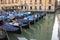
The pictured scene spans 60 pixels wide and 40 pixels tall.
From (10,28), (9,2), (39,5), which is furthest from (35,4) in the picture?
(10,28)

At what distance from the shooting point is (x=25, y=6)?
711 inches

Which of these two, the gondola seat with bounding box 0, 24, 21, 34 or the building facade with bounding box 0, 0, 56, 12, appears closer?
the gondola seat with bounding box 0, 24, 21, 34

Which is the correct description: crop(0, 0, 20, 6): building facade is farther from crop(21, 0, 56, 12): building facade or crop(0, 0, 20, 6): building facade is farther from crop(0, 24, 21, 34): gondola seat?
crop(0, 24, 21, 34): gondola seat

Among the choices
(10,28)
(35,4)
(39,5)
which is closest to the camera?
(10,28)

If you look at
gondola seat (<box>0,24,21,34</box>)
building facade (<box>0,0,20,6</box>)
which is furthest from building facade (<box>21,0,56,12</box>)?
gondola seat (<box>0,24,21,34</box>)

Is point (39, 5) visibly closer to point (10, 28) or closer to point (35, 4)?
point (35, 4)

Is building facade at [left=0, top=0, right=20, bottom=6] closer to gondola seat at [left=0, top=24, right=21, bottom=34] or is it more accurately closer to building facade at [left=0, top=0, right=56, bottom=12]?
building facade at [left=0, top=0, right=56, bottom=12]

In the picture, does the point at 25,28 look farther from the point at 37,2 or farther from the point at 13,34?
the point at 37,2

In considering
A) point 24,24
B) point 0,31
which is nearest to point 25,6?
point 24,24

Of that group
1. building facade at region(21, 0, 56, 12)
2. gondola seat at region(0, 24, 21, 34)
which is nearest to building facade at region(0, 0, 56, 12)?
building facade at region(21, 0, 56, 12)

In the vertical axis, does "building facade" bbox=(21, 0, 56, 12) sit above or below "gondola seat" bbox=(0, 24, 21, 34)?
below

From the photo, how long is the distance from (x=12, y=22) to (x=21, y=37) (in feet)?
2.89

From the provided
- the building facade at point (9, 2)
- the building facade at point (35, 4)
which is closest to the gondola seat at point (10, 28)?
the building facade at point (35, 4)

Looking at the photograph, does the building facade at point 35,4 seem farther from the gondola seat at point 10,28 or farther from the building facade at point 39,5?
the gondola seat at point 10,28
